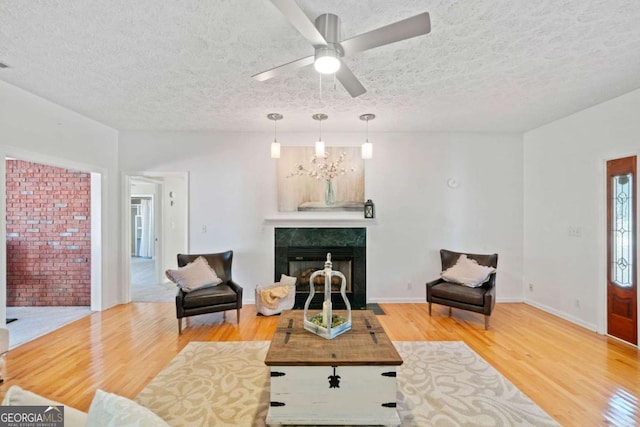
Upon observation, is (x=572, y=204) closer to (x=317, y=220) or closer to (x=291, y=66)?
(x=317, y=220)

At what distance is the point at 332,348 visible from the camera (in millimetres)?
2041

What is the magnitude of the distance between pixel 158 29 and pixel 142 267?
7.35m

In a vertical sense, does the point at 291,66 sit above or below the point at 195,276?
above

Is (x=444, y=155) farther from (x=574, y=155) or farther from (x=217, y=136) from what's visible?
(x=217, y=136)

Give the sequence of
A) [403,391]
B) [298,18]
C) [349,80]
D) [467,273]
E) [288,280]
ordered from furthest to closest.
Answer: [288,280] → [467,273] → [403,391] → [349,80] → [298,18]

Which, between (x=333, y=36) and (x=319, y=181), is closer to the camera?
(x=333, y=36)

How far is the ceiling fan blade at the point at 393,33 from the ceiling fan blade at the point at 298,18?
0.18 m

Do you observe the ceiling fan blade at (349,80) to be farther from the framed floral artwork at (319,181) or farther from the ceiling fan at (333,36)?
the framed floral artwork at (319,181)

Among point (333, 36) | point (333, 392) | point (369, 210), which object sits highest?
point (333, 36)

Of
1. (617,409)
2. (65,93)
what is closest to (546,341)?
(617,409)

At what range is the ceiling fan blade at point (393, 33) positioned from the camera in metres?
1.58

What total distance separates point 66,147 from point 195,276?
228 cm

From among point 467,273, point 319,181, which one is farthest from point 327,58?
point 467,273

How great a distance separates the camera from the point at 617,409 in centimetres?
215
